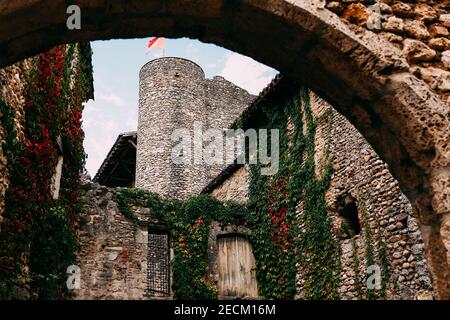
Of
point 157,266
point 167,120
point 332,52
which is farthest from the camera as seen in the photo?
point 167,120

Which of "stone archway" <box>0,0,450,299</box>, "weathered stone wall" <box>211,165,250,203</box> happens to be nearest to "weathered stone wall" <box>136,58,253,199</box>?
"weathered stone wall" <box>211,165,250,203</box>

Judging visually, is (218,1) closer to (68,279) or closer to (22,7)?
(22,7)

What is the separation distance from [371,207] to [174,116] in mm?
13177

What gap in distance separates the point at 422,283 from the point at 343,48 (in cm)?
506

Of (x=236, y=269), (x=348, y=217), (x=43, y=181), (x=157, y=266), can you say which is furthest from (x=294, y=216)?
(x=157, y=266)

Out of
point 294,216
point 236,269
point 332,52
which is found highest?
point 294,216

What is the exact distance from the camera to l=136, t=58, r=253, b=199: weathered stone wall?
1894cm

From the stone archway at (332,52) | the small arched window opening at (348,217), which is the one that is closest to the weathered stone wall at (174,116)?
the small arched window opening at (348,217)

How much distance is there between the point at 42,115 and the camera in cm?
692

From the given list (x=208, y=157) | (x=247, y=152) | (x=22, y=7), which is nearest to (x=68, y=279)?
(x=247, y=152)

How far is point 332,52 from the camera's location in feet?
9.02

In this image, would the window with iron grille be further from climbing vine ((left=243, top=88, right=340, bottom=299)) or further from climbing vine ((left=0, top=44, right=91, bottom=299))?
climbing vine ((left=0, top=44, right=91, bottom=299))

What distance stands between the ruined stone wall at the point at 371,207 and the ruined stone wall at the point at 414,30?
437 centimetres

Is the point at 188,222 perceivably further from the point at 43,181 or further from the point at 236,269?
the point at 43,181
